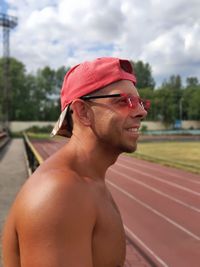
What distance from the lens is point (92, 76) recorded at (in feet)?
4.78

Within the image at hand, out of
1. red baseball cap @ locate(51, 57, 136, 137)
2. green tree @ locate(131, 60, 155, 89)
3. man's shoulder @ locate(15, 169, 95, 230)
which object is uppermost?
green tree @ locate(131, 60, 155, 89)

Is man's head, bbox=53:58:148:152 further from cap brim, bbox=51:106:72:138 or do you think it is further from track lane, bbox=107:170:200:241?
track lane, bbox=107:170:200:241

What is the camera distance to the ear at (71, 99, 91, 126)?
1.48 metres

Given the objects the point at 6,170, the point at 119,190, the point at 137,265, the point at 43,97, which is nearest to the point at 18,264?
the point at 137,265

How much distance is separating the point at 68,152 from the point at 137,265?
433cm

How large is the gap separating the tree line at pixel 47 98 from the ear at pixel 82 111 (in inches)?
3042

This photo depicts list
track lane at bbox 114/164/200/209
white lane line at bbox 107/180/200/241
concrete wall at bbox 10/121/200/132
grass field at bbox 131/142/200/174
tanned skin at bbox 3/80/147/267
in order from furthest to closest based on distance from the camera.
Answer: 1. concrete wall at bbox 10/121/200/132
2. grass field at bbox 131/142/200/174
3. track lane at bbox 114/164/200/209
4. white lane line at bbox 107/180/200/241
5. tanned skin at bbox 3/80/147/267

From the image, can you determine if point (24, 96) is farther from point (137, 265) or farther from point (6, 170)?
point (137, 265)

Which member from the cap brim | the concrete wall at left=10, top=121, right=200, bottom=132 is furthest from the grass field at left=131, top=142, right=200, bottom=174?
the concrete wall at left=10, top=121, right=200, bottom=132

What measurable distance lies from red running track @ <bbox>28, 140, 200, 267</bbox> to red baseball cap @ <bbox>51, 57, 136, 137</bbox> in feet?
14.5

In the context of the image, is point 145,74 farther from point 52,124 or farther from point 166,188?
point 166,188

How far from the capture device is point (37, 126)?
74625 mm

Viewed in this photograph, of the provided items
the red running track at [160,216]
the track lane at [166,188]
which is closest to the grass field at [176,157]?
the track lane at [166,188]

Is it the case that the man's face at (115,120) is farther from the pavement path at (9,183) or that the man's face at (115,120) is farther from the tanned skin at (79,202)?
the pavement path at (9,183)
